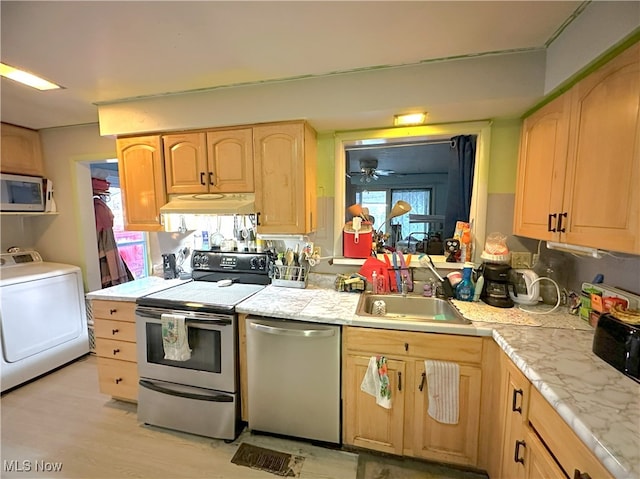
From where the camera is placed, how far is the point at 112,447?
1.83m

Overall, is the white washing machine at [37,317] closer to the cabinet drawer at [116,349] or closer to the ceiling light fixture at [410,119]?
the cabinet drawer at [116,349]

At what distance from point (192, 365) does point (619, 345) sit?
7.15 ft

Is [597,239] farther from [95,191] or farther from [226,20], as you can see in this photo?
[95,191]

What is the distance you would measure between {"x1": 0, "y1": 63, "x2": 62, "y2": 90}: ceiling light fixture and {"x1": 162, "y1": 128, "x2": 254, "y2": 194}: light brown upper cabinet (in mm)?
718

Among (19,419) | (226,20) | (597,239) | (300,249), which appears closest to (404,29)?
(226,20)

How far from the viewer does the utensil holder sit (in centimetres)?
223

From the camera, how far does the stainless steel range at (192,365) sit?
5.99ft

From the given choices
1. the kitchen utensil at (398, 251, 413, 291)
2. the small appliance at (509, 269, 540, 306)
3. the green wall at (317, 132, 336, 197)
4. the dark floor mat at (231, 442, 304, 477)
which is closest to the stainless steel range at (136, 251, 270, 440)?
the dark floor mat at (231, 442, 304, 477)

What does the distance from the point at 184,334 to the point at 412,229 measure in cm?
232

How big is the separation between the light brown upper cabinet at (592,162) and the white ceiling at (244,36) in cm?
34

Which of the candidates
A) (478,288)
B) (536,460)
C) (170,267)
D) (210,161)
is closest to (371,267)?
(478,288)

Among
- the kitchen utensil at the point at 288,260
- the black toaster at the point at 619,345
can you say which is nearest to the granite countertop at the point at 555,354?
the black toaster at the point at 619,345

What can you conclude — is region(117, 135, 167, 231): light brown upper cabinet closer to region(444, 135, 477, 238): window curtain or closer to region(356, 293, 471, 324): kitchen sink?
region(356, 293, 471, 324): kitchen sink

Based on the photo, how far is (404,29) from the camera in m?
1.35
